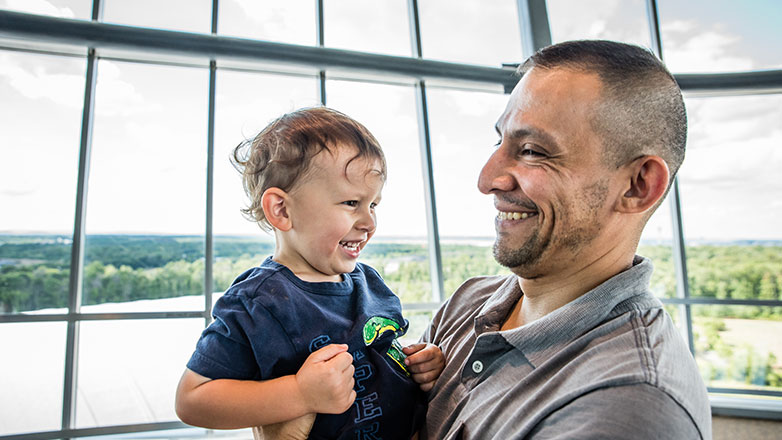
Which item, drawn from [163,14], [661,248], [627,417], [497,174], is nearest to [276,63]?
[163,14]

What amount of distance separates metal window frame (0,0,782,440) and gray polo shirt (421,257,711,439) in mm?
3247

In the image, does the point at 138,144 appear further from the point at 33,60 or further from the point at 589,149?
the point at 589,149

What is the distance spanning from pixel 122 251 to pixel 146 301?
Answer: 0.47 m

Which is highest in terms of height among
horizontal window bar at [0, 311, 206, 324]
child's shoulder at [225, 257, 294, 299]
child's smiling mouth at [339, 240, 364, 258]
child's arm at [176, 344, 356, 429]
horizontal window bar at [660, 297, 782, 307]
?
child's smiling mouth at [339, 240, 364, 258]

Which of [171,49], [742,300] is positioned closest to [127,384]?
[171,49]

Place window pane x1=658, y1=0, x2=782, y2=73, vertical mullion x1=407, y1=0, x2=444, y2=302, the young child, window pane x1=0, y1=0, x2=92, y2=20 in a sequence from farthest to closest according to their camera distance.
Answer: window pane x1=658, y1=0, x2=782, y2=73, vertical mullion x1=407, y1=0, x2=444, y2=302, window pane x1=0, y1=0, x2=92, y2=20, the young child

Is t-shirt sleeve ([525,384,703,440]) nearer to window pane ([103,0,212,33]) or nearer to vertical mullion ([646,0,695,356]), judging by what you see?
window pane ([103,0,212,33])

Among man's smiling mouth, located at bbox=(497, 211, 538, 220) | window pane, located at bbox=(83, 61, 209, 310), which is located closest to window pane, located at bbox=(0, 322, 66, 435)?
window pane, located at bbox=(83, 61, 209, 310)

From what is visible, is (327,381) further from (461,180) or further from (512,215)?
(461,180)

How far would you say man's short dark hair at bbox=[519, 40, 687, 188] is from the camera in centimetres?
111

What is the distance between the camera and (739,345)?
464 centimetres

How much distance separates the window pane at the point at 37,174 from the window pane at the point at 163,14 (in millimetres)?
555

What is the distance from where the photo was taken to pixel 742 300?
14.8ft

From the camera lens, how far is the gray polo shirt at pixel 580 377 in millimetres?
743
